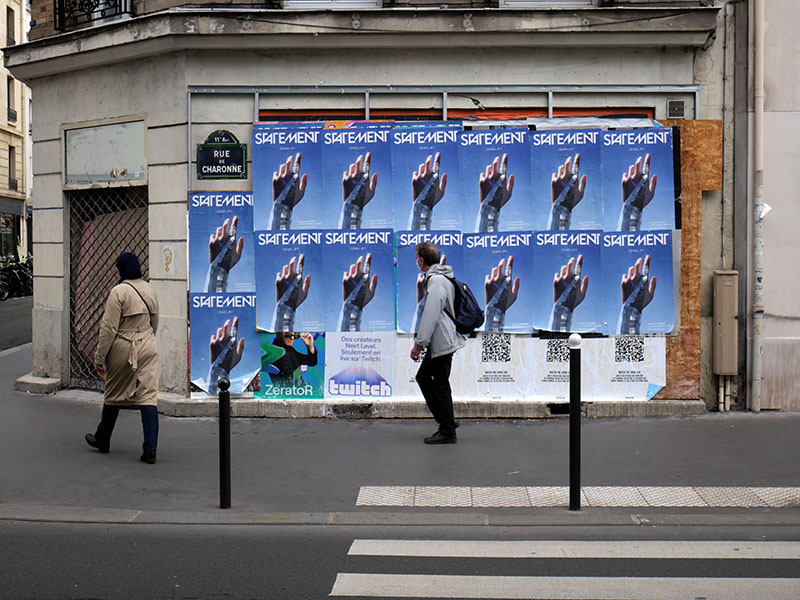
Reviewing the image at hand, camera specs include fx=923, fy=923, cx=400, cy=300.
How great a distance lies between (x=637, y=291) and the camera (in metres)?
9.84

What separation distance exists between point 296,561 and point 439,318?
3430 millimetres

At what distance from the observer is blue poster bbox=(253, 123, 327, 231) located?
32.6 feet

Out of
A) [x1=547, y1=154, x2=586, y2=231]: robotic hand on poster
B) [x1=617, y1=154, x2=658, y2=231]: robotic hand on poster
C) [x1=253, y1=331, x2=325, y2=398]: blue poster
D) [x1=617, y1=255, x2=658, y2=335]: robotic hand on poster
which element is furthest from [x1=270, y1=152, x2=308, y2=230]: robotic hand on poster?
[x1=617, y1=255, x2=658, y2=335]: robotic hand on poster

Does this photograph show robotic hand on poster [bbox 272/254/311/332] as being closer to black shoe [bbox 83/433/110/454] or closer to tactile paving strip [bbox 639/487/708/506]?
black shoe [bbox 83/433/110/454]

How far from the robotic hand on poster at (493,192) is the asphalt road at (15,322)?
35.6ft

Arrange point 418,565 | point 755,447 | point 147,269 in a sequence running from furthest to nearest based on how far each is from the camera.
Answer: point 147,269 → point 755,447 → point 418,565

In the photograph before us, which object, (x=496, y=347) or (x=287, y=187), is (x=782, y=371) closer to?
(x=496, y=347)

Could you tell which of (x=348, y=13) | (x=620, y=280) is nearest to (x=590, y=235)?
(x=620, y=280)

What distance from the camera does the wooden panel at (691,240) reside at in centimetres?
977

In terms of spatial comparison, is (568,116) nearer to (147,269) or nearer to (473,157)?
(473,157)

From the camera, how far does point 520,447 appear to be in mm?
8492

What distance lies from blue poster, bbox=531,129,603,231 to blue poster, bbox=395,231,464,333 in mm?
966

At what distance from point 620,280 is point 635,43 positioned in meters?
2.50

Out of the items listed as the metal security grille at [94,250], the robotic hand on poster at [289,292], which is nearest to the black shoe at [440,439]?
the robotic hand on poster at [289,292]
